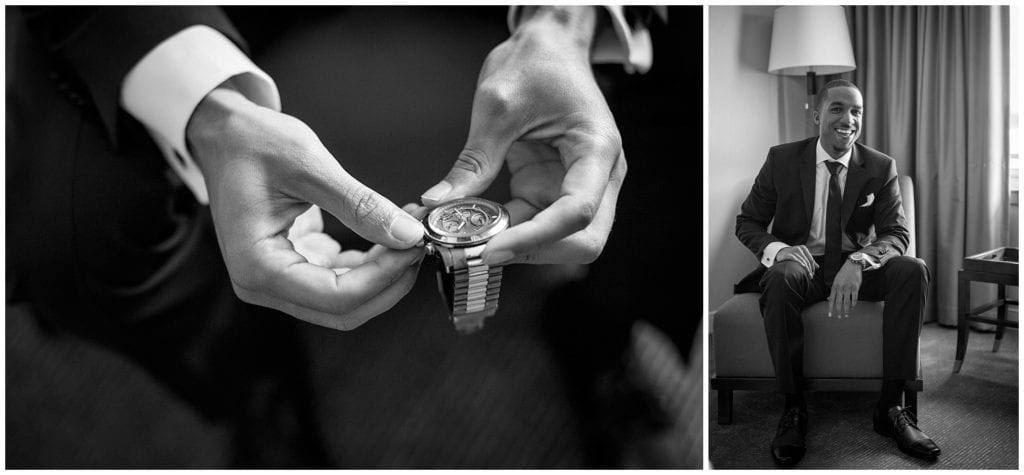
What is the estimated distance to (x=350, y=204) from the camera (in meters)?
1.82

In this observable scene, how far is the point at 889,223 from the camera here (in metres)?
1.94

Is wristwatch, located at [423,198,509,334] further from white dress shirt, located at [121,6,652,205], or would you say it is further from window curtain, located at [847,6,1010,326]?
window curtain, located at [847,6,1010,326]

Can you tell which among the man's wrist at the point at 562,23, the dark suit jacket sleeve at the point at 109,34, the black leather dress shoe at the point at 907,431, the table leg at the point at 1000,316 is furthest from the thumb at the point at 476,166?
the table leg at the point at 1000,316

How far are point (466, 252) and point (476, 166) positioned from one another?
254 mm

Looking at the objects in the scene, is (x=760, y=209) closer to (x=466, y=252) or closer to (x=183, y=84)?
(x=466, y=252)

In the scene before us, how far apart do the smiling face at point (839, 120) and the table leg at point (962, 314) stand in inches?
17.3

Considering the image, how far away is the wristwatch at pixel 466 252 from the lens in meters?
1.80

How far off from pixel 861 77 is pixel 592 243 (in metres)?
0.78

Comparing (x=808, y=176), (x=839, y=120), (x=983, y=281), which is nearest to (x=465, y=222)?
(x=808, y=176)

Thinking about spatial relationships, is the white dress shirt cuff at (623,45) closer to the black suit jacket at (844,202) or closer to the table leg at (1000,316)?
the black suit jacket at (844,202)

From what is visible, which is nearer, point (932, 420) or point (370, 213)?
Answer: point (370, 213)

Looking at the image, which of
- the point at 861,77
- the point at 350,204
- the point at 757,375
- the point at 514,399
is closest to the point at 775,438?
the point at 757,375

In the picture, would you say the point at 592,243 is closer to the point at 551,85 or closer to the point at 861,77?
the point at 551,85

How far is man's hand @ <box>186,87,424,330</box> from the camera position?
182 cm
